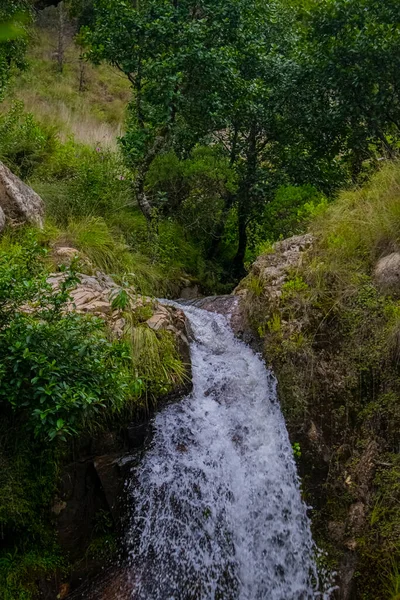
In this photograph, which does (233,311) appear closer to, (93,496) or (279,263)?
(279,263)

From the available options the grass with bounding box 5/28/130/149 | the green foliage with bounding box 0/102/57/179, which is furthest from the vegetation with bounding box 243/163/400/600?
the grass with bounding box 5/28/130/149

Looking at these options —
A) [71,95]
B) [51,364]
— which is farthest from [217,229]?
[71,95]

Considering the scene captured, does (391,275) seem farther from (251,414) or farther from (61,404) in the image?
(61,404)

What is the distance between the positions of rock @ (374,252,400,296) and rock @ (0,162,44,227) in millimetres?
4254

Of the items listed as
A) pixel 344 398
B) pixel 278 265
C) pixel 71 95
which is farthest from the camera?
pixel 71 95

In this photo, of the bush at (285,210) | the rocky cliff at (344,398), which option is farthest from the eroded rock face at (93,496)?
the bush at (285,210)

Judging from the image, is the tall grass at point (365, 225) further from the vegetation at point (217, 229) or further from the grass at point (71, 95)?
the grass at point (71, 95)

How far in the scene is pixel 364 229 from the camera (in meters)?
5.48

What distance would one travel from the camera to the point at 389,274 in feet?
16.2

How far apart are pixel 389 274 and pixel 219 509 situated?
110 inches

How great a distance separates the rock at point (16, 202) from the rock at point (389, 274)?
425 centimetres

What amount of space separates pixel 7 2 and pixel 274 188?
18.4 feet

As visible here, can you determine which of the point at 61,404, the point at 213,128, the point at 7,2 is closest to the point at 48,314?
the point at 61,404

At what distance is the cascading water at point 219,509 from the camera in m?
3.87
